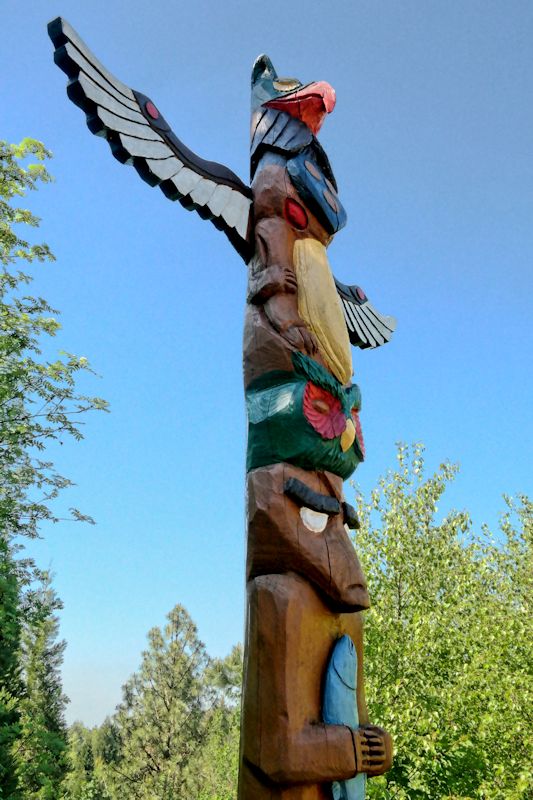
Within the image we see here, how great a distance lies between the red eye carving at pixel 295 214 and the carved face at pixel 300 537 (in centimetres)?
217

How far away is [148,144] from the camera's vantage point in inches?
174

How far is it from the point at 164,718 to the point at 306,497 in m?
19.3

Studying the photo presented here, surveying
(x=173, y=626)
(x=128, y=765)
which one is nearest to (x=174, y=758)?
(x=128, y=765)

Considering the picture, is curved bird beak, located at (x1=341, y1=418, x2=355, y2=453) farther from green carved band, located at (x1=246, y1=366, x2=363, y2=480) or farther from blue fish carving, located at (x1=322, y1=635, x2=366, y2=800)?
blue fish carving, located at (x1=322, y1=635, x2=366, y2=800)

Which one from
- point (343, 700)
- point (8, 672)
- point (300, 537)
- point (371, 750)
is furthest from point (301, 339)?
point (8, 672)

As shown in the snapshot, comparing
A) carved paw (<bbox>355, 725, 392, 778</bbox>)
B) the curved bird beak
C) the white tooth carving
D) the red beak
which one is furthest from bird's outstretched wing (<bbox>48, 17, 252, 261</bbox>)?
carved paw (<bbox>355, 725, 392, 778</bbox>)

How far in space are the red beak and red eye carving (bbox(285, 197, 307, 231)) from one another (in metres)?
1.12

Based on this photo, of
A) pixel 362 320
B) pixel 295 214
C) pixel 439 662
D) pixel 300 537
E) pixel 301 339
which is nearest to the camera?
pixel 300 537

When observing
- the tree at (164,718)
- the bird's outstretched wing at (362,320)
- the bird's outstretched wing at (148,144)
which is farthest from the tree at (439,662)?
the tree at (164,718)

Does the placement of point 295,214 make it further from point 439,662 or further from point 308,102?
point 439,662

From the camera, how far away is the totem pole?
127 inches

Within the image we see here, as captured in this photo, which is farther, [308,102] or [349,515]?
[308,102]

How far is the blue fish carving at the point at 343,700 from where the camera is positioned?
326 cm

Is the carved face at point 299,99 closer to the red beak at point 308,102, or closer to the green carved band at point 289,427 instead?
the red beak at point 308,102
